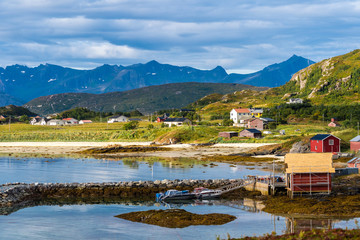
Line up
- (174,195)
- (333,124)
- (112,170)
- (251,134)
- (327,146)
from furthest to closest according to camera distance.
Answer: (333,124) < (251,134) < (327,146) < (112,170) < (174,195)

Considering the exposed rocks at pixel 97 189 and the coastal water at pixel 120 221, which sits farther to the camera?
the exposed rocks at pixel 97 189

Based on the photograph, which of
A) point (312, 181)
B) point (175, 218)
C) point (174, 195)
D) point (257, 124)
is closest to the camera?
point (175, 218)

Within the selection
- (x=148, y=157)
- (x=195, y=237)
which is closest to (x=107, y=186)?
(x=195, y=237)

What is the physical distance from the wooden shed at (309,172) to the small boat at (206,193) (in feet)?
23.5

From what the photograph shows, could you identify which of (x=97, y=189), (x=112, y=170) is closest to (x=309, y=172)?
(x=97, y=189)

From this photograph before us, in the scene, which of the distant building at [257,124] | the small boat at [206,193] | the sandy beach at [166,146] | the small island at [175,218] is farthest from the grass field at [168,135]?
the small island at [175,218]

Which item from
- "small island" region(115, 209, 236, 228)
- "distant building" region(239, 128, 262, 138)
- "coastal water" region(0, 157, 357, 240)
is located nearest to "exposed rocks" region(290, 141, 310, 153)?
"coastal water" region(0, 157, 357, 240)

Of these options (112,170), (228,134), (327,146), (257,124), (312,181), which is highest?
(257,124)

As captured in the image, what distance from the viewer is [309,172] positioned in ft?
137

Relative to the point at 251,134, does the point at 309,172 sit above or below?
below

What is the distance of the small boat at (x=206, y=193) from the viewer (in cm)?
4403

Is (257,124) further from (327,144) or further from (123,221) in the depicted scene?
(123,221)

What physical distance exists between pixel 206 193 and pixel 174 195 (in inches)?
134

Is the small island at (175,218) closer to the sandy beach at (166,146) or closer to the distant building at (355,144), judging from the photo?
the distant building at (355,144)
